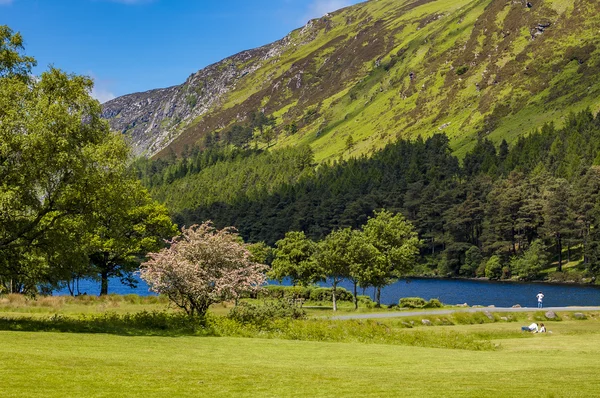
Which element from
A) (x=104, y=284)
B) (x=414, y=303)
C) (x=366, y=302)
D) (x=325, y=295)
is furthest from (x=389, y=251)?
(x=104, y=284)

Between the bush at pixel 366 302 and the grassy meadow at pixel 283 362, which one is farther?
the bush at pixel 366 302

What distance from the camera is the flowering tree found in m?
39.9

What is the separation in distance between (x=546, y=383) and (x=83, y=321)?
26869mm

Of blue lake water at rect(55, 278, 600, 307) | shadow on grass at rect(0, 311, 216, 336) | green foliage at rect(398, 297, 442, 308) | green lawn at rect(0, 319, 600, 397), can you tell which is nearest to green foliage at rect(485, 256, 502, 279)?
blue lake water at rect(55, 278, 600, 307)

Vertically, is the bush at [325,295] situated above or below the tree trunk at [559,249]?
below

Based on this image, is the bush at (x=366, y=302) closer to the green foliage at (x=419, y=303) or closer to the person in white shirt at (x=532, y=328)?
the green foliage at (x=419, y=303)

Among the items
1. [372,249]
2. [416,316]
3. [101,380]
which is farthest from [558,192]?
[101,380]

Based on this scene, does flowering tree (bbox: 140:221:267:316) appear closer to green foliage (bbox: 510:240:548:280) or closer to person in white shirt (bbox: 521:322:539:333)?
person in white shirt (bbox: 521:322:539:333)

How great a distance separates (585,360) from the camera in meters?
26.4

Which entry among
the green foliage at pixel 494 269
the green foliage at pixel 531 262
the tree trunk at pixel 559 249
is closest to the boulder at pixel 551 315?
the green foliage at pixel 531 262

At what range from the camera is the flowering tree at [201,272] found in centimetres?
3991

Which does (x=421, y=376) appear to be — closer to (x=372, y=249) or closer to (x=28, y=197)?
(x=28, y=197)

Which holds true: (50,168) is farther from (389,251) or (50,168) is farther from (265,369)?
(389,251)

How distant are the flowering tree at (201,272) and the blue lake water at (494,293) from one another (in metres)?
44.3
